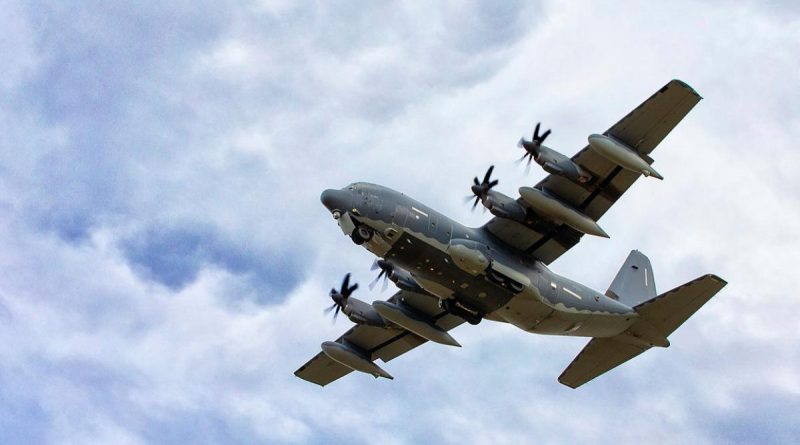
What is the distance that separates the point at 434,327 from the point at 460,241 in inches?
261

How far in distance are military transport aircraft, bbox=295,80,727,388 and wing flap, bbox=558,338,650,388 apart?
0.14 ft

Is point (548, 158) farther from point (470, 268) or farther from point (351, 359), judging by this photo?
point (351, 359)

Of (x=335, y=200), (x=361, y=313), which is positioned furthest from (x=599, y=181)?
(x=361, y=313)

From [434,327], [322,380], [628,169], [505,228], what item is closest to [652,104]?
[628,169]

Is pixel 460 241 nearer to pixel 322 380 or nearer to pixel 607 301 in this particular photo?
pixel 607 301

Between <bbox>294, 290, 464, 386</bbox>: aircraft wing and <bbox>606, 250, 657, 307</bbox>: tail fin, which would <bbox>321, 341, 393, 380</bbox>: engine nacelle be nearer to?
<bbox>294, 290, 464, 386</bbox>: aircraft wing

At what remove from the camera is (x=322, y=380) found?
159 feet

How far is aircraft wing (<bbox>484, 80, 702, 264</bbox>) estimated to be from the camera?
37094 millimetres

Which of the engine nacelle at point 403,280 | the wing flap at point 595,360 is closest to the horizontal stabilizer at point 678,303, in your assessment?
the wing flap at point 595,360

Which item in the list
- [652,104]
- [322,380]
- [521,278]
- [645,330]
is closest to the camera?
[652,104]

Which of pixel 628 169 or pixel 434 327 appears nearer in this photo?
pixel 628 169

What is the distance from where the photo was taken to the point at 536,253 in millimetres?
41344

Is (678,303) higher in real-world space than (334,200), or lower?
lower

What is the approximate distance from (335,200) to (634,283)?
14.9m
